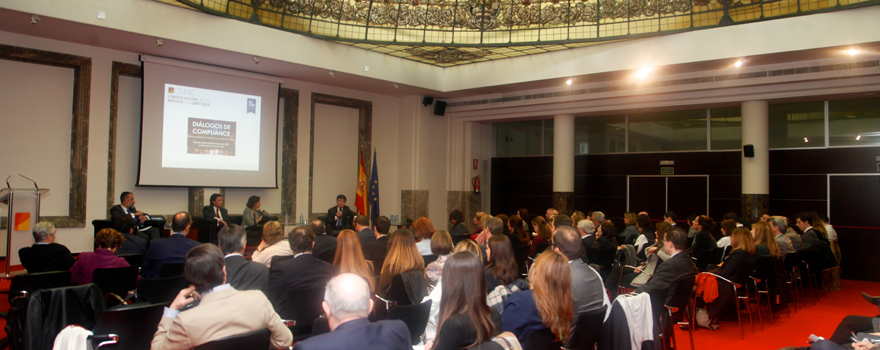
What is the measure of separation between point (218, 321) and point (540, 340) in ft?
5.54

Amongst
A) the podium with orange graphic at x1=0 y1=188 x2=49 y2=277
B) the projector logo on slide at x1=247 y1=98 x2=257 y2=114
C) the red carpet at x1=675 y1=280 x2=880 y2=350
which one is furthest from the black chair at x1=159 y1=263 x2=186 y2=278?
the projector logo on slide at x1=247 y1=98 x2=257 y2=114

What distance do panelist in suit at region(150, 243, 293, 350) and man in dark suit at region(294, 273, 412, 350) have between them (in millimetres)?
649

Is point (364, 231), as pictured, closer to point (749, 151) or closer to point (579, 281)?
point (579, 281)

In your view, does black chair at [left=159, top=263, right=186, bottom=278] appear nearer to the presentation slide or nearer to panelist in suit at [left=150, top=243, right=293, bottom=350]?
panelist in suit at [left=150, top=243, right=293, bottom=350]

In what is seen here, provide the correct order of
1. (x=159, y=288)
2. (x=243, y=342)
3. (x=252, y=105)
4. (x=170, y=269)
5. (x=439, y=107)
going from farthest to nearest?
(x=439, y=107) → (x=252, y=105) → (x=170, y=269) → (x=159, y=288) → (x=243, y=342)

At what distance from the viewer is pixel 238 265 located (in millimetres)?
3883

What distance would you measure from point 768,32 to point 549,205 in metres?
6.47

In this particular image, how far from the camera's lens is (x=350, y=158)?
12.3m

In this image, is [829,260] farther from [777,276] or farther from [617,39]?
[617,39]

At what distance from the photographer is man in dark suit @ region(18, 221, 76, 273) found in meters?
4.94

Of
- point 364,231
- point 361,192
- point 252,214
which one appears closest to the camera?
point 364,231

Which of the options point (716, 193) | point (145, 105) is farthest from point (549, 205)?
point (145, 105)

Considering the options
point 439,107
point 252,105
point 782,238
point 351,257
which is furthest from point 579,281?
point 439,107

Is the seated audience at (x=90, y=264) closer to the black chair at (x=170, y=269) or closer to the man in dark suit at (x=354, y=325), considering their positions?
the black chair at (x=170, y=269)
